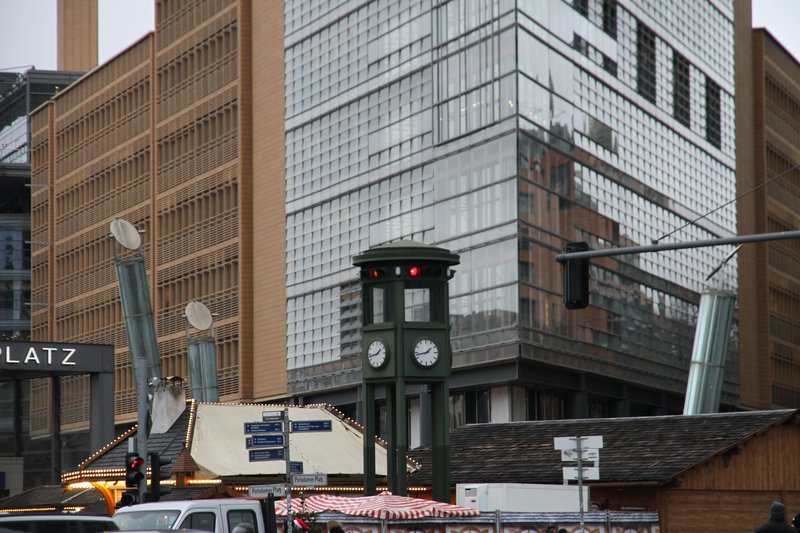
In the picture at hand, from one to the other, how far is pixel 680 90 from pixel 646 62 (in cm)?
388

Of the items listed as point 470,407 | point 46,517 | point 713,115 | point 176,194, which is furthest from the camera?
point 176,194

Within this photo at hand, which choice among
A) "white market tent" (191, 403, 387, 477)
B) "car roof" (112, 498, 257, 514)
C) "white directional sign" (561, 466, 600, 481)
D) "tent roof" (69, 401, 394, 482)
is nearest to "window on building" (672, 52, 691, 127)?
"white market tent" (191, 403, 387, 477)

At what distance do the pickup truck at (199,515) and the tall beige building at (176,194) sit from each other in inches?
2008

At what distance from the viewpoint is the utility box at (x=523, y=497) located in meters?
34.3

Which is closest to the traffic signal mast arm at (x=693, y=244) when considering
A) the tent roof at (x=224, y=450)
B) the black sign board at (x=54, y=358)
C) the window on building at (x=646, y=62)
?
the tent roof at (x=224, y=450)

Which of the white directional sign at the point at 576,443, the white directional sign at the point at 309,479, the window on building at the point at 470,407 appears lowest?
the white directional sign at the point at 309,479

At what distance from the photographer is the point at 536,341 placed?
60.3 m

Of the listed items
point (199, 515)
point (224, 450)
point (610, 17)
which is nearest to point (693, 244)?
point (199, 515)

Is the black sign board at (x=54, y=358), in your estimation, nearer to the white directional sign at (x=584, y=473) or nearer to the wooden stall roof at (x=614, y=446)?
the wooden stall roof at (x=614, y=446)

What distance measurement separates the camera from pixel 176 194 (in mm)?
86062

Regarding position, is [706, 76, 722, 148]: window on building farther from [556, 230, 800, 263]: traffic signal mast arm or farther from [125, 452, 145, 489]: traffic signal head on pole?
[556, 230, 800, 263]: traffic signal mast arm

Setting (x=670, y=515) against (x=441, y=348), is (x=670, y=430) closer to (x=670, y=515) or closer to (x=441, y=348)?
(x=670, y=515)

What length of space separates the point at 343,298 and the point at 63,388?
35.3 m

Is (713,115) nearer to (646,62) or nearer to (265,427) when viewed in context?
(646,62)
